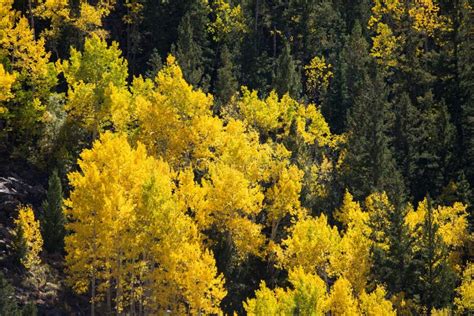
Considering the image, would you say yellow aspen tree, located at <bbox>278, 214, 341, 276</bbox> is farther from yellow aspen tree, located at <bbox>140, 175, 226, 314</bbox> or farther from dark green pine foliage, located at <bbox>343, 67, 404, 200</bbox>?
dark green pine foliage, located at <bbox>343, 67, 404, 200</bbox>

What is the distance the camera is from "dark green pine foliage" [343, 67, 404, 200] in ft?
229

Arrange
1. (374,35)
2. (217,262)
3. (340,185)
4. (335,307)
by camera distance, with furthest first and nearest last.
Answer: (374,35), (340,185), (217,262), (335,307)

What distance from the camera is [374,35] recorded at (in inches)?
3969

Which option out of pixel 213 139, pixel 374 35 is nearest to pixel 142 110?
pixel 213 139

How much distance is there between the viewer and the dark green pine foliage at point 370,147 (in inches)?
2749

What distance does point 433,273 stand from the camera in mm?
54812

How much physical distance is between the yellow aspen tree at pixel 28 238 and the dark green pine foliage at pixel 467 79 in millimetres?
40166

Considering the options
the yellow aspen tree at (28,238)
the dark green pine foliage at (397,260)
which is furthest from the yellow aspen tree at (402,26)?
the yellow aspen tree at (28,238)

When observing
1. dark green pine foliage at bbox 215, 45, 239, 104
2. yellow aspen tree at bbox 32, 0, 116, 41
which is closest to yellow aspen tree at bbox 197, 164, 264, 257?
dark green pine foliage at bbox 215, 45, 239, 104

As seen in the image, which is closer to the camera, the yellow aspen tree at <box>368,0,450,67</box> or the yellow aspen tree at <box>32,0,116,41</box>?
the yellow aspen tree at <box>32,0,116,41</box>

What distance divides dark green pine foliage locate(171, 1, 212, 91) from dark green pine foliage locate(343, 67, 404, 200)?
626 inches

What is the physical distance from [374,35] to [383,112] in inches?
1058

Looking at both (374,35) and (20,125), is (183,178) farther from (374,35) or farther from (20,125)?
(374,35)

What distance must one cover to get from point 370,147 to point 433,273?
1954cm
